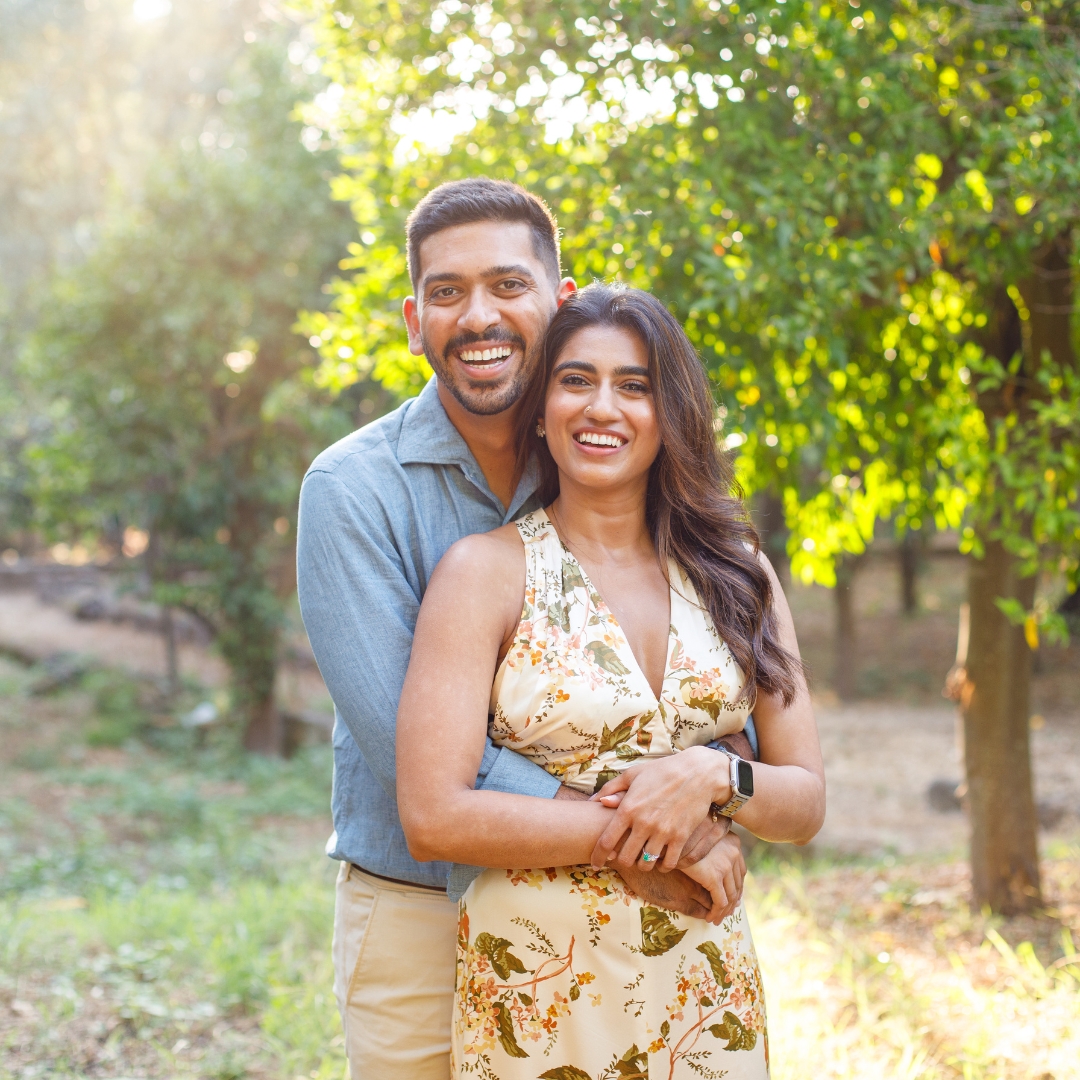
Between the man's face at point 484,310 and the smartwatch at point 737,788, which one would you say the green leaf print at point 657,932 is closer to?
the smartwatch at point 737,788

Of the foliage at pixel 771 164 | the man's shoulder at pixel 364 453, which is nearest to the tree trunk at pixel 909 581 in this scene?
the foliage at pixel 771 164

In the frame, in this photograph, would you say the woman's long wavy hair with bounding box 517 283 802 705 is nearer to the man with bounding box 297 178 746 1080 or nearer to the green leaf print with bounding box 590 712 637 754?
the man with bounding box 297 178 746 1080

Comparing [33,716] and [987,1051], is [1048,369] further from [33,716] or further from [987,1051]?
[33,716]

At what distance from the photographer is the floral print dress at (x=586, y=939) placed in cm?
188

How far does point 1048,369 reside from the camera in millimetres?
4066

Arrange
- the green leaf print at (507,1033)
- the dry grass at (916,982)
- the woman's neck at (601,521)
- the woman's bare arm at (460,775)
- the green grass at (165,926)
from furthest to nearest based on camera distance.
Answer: the green grass at (165,926)
the dry grass at (916,982)
the woman's neck at (601,521)
the green leaf print at (507,1033)
the woman's bare arm at (460,775)

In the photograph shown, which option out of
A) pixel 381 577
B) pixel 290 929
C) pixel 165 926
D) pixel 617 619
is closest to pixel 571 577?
pixel 617 619

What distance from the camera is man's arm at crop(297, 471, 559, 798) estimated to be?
1.90 meters

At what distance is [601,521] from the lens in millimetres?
2160

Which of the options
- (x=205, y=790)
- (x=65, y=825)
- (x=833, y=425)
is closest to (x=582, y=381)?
(x=833, y=425)

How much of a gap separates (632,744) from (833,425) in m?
2.14

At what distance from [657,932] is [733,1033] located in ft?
0.84

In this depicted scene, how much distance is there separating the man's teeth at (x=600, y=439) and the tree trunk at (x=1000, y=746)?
365 cm

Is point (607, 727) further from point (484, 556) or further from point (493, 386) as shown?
point (493, 386)
